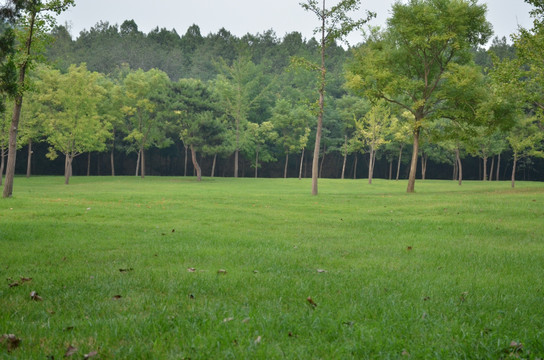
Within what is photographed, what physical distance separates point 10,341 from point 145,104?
156 ft

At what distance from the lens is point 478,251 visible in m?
8.89

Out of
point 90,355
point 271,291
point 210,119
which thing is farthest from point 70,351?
point 210,119

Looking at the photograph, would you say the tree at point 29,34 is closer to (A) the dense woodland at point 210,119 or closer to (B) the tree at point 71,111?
(A) the dense woodland at point 210,119

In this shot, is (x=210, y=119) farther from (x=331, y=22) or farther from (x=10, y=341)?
(x=10, y=341)

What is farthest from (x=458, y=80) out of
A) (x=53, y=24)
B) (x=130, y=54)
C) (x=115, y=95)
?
(x=130, y=54)

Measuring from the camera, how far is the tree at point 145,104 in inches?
1914

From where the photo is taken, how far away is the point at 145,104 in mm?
48781

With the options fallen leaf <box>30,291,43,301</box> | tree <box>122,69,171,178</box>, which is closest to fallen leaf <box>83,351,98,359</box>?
fallen leaf <box>30,291,43,301</box>

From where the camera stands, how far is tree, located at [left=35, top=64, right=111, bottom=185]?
39513 millimetres

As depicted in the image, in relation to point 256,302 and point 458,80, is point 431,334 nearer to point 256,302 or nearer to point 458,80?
point 256,302

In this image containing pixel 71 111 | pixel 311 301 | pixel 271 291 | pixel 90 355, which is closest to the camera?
pixel 90 355

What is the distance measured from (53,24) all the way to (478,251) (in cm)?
1943

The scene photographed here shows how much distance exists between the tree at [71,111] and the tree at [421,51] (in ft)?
83.0

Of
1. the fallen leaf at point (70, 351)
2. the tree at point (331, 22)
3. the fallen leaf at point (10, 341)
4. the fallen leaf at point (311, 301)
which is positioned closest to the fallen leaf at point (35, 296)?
the fallen leaf at point (10, 341)
